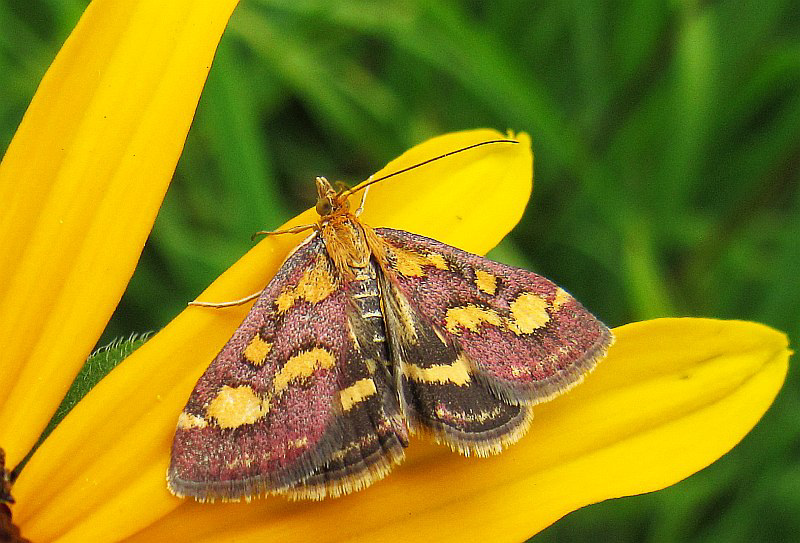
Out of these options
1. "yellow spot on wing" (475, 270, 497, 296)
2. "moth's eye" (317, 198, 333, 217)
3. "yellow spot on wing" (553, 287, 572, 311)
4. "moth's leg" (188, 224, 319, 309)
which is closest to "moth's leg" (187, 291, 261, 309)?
"moth's leg" (188, 224, 319, 309)

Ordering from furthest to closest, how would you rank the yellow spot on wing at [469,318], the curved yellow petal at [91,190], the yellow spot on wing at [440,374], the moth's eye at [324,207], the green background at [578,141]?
the green background at [578,141] < the moth's eye at [324,207] < the yellow spot on wing at [469,318] < the yellow spot on wing at [440,374] < the curved yellow petal at [91,190]

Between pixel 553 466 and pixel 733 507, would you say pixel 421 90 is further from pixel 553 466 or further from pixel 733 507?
pixel 553 466

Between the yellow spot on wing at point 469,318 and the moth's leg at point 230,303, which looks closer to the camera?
the moth's leg at point 230,303

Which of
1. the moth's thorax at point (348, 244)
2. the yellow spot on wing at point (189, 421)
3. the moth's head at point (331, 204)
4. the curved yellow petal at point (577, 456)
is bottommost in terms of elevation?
the curved yellow petal at point (577, 456)

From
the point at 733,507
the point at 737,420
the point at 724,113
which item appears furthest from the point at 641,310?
the point at 737,420

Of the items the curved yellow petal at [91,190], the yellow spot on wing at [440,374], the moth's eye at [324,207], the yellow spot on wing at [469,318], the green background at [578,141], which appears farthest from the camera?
the green background at [578,141]

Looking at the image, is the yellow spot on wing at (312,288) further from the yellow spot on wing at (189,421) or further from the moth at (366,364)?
the yellow spot on wing at (189,421)

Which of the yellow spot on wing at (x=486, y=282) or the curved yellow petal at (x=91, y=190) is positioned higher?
the curved yellow petal at (x=91, y=190)

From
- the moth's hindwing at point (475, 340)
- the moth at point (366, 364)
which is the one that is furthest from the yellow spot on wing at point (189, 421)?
the moth's hindwing at point (475, 340)

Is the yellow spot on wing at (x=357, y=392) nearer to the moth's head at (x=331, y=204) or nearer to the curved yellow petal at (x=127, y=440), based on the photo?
the curved yellow petal at (x=127, y=440)
